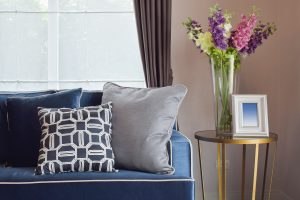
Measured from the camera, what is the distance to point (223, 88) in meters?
3.19

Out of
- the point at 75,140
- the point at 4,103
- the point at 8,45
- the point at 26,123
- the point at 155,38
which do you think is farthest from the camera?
the point at 8,45

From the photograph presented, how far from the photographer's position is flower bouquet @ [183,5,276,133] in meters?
3.10

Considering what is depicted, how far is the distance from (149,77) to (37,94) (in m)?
0.89

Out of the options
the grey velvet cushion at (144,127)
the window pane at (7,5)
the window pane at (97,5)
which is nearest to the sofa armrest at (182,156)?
the grey velvet cushion at (144,127)

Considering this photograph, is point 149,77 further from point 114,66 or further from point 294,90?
point 294,90

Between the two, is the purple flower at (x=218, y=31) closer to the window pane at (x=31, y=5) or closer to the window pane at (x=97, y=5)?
the window pane at (x=97, y=5)

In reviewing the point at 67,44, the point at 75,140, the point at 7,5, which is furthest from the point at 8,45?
the point at 75,140

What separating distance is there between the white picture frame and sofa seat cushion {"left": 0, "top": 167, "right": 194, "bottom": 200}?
2.43 feet

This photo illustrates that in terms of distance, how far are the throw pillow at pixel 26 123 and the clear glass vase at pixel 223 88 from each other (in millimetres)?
927

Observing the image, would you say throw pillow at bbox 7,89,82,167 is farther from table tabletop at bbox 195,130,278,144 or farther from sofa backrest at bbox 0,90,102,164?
table tabletop at bbox 195,130,278,144

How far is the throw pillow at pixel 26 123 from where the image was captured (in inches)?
113

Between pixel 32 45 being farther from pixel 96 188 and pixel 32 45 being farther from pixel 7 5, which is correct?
pixel 96 188

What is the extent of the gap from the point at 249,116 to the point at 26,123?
141cm

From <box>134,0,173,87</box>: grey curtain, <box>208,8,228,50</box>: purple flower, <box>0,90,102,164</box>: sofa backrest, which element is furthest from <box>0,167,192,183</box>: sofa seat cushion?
<box>134,0,173,87</box>: grey curtain
